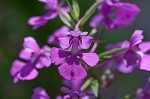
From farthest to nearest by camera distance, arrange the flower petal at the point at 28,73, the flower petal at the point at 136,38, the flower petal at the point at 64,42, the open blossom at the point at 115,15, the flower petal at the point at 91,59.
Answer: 1. the open blossom at the point at 115,15
2. the flower petal at the point at 28,73
3. the flower petal at the point at 136,38
4. the flower petal at the point at 64,42
5. the flower petal at the point at 91,59

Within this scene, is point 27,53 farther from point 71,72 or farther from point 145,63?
point 145,63

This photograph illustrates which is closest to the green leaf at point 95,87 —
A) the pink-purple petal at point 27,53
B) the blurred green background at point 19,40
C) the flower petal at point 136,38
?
the flower petal at point 136,38

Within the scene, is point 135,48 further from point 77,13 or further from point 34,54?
point 34,54

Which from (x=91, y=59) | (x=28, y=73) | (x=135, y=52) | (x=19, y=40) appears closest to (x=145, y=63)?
(x=135, y=52)

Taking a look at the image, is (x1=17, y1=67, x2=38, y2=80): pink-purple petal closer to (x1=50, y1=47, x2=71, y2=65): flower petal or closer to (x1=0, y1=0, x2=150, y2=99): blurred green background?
(x1=50, y1=47, x2=71, y2=65): flower petal

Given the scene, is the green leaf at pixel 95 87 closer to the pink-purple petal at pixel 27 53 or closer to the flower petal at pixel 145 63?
the flower petal at pixel 145 63

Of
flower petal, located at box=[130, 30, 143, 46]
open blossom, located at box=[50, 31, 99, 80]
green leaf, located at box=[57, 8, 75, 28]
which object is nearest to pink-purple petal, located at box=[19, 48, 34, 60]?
green leaf, located at box=[57, 8, 75, 28]

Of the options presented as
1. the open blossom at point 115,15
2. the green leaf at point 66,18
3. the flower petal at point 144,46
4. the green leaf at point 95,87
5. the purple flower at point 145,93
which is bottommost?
the purple flower at point 145,93

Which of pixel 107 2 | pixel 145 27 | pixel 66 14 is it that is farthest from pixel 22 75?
pixel 145 27
